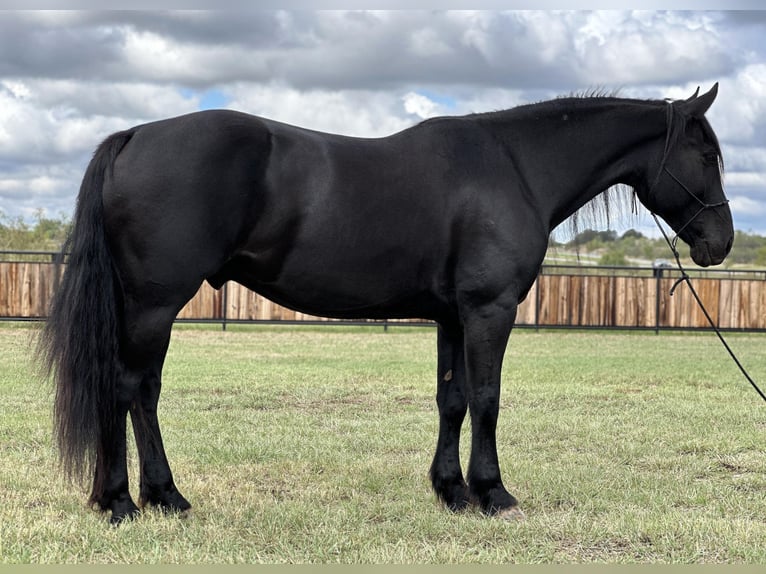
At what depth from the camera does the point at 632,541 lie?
13.6 ft

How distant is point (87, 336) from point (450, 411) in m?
2.09

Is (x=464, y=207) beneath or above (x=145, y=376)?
above

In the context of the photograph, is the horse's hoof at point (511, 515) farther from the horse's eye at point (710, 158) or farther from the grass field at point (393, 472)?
the horse's eye at point (710, 158)

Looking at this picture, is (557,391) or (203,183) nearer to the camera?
(203,183)

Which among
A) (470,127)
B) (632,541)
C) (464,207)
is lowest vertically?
(632,541)

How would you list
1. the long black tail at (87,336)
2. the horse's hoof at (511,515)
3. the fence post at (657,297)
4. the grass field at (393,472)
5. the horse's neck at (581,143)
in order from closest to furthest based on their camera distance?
the grass field at (393,472)
the long black tail at (87,336)
the horse's hoof at (511,515)
the horse's neck at (581,143)
the fence post at (657,297)

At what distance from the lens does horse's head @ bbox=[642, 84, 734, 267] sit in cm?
490

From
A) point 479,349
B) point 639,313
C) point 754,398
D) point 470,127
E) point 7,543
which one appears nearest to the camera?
point 7,543

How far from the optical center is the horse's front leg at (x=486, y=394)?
176 inches

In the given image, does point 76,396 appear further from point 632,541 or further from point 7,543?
point 632,541

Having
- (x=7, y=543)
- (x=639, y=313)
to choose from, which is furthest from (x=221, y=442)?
(x=639, y=313)

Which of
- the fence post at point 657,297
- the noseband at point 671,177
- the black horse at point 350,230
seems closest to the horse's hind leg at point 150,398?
the black horse at point 350,230

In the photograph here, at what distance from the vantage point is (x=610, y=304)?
1906 cm

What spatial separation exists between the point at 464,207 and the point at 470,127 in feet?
1.88
